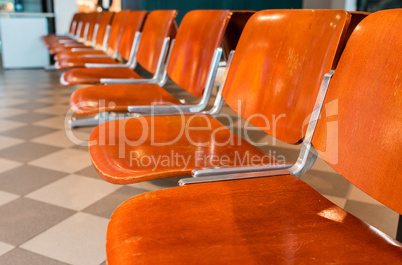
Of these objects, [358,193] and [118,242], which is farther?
[358,193]

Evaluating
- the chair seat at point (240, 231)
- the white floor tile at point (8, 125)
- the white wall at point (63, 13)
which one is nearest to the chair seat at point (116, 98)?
the chair seat at point (240, 231)

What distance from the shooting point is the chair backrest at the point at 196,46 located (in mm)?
1453

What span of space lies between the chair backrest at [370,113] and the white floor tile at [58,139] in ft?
6.43

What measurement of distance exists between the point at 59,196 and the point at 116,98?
0.51 metres

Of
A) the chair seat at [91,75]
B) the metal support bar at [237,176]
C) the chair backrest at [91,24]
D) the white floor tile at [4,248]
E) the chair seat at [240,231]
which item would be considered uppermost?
the chair backrest at [91,24]

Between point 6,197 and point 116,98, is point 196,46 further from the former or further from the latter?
point 6,197

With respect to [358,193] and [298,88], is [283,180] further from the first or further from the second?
[358,193]

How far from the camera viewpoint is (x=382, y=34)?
0.71 metres

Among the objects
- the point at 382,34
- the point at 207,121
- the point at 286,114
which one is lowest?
the point at 207,121

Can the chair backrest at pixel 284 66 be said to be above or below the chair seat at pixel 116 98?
above

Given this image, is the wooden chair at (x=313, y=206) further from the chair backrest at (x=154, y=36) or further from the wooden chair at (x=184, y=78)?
the chair backrest at (x=154, y=36)

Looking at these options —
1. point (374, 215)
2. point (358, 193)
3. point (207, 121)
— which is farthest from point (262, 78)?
point (358, 193)

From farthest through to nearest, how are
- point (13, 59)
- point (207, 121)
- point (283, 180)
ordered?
point (13, 59) → point (207, 121) → point (283, 180)

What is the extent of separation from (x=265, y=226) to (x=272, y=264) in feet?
0.35
